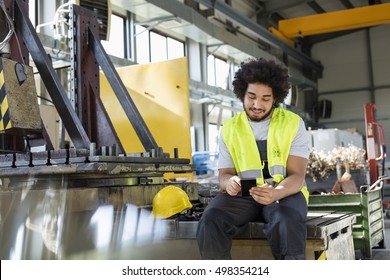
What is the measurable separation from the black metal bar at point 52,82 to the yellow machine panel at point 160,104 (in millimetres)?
1582

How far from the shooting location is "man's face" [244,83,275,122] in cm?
154

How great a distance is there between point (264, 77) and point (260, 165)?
27cm

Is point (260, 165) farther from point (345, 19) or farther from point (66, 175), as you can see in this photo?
point (345, 19)

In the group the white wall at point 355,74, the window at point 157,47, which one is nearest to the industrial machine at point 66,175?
the white wall at point 355,74

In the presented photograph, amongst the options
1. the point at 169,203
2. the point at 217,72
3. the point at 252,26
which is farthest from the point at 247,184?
the point at 217,72

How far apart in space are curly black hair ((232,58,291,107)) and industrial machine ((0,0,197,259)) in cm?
55

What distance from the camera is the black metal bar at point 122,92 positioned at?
224cm

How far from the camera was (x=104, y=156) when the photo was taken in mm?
1766

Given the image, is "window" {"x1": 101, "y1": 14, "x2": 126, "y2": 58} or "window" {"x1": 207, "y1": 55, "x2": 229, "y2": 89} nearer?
"window" {"x1": 101, "y1": 14, "x2": 126, "y2": 58}

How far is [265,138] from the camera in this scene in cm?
155

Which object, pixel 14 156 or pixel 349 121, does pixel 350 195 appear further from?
pixel 349 121

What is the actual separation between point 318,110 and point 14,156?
7938 mm

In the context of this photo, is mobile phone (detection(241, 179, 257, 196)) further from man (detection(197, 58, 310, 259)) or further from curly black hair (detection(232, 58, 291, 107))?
curly black hair (detection(232, 58, 291, 107))

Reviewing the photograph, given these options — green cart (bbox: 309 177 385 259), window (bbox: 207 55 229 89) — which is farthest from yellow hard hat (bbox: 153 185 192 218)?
window (bbox: 207 55 229 89)
